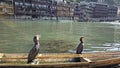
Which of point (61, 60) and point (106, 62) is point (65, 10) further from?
point (106, 62)

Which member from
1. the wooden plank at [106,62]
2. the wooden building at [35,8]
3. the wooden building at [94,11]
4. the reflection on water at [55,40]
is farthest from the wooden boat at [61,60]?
the wooden building at [94,11]

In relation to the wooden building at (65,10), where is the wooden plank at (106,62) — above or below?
above

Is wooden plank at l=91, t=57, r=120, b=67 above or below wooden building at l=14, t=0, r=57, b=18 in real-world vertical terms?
above

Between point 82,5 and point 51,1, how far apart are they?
1465 inches

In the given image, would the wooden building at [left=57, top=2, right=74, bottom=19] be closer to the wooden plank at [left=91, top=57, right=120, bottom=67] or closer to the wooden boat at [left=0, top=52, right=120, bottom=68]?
the wooden boat at [left=0, top=52, right=120, bottom=68]

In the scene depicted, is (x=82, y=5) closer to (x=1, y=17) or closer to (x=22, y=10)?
(x=22, y=10)

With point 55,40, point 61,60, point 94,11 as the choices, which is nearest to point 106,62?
point 61,60

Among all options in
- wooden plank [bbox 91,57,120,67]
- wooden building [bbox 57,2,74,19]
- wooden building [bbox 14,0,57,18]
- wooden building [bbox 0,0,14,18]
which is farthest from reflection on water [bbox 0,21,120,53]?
wooden building [bbox 57,2,74,19]

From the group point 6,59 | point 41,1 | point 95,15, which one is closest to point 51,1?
point 41,1

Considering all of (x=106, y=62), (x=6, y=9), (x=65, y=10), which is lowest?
(x=65, y=10)

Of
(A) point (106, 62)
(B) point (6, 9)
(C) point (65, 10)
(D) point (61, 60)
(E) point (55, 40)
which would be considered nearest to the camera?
(A) point (106, 62)

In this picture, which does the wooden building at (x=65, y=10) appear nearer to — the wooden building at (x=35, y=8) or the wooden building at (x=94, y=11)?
the wooden building at (x=35, y=8)

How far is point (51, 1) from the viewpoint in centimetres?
14725

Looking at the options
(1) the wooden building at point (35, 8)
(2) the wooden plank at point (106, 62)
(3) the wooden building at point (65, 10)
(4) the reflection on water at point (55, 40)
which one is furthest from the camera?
(3) the wooden building at point (65, 10)
